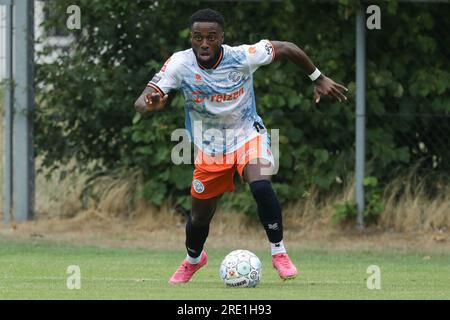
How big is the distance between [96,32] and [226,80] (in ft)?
20.1

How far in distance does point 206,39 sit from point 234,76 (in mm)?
400

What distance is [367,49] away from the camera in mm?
14719

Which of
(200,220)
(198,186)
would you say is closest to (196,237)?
(200,220)

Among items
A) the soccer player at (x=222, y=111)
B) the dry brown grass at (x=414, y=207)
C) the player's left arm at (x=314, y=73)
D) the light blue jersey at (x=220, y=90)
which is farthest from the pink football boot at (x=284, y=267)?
the dry brown grass at (x=414, y=207)

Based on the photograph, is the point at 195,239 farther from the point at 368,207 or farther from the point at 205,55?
the point at 368,207

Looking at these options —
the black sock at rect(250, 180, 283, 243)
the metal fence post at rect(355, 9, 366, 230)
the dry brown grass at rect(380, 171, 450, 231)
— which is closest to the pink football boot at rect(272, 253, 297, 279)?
the black sock at rect(250, 180, 283, 243)

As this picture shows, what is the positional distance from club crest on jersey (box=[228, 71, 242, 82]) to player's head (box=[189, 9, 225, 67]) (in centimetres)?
22

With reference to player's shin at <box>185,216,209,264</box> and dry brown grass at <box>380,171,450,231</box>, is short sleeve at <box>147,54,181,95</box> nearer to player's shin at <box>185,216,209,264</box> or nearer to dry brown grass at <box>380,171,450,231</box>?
player's shin at <box>185,216,209,264</box>

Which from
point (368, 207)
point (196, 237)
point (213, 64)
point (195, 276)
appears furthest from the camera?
point (368, 207)

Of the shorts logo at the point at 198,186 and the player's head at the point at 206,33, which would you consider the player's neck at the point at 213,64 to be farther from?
the shorts logo at the point at 198,186

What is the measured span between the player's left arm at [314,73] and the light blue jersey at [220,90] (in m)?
0.10

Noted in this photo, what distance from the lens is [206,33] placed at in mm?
9508

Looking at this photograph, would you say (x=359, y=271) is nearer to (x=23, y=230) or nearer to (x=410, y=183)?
(x=410, y=183)
